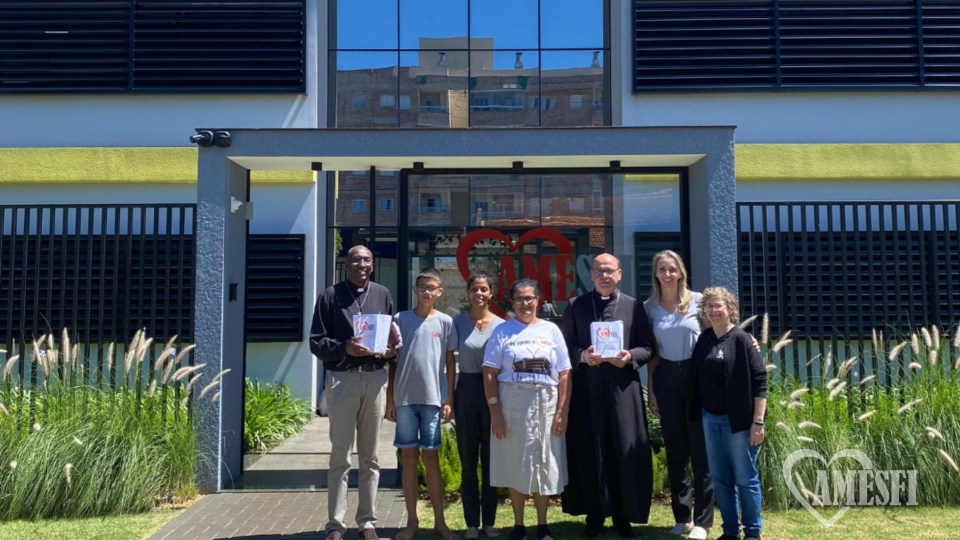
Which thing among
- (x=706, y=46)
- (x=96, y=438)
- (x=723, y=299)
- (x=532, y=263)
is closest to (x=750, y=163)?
(x=706, y=46)

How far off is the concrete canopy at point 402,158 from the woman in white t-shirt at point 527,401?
2.17m

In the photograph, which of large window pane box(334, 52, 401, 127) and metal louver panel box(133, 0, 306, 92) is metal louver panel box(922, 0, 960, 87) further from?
metal louver panel box(133, 0, 306, 92)

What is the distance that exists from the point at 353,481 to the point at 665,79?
7.63 m

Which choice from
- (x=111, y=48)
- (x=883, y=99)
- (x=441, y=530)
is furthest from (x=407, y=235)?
(x=883, y=99)

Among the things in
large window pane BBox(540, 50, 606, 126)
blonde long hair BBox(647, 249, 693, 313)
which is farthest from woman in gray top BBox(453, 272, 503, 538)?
large window pane BBox(540, 50, 606, 126)

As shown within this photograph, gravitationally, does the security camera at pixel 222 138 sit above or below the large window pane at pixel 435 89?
below

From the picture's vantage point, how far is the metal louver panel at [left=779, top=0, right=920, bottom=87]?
38.5ft

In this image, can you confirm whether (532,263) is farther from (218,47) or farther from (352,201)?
(352,201)

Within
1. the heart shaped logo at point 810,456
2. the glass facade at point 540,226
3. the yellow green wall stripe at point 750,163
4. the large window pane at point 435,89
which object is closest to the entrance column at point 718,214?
the glass facade at point 540,226

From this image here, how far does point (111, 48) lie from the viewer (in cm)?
1188

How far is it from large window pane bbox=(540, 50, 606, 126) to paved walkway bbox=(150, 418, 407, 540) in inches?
A: 301

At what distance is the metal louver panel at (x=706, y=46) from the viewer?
11773 mm

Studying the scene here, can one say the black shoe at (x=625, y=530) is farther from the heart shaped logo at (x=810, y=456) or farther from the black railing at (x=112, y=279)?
the black railing at (x=112, y=279)

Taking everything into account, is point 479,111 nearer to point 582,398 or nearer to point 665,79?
point 665,79
